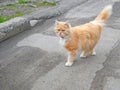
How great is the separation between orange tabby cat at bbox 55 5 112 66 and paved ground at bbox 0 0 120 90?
0.26 meters

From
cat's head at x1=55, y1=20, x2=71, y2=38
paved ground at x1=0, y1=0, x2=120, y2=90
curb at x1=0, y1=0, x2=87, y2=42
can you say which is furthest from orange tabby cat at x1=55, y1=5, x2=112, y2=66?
curb at x1=0, y1=0, x2=87, y2=42

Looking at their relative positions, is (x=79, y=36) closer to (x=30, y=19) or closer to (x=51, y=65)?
(x=51, y=65)

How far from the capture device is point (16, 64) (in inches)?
273

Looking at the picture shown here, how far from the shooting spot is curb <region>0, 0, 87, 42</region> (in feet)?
28.8

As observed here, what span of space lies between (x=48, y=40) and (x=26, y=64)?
1714mm

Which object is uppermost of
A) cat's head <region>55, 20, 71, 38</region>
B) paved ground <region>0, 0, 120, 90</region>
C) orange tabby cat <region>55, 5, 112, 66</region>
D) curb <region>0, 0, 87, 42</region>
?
cat's head <region>55, 20, 71, 38</region>

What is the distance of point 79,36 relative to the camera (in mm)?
6656

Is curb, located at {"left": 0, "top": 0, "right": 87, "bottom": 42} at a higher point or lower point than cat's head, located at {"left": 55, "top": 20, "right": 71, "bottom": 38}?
lower

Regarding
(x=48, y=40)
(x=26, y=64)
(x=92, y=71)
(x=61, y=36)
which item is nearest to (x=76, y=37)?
(x=61, y=36)

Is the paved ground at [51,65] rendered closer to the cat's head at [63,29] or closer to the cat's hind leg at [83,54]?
the cat's hind leg at [83,54]

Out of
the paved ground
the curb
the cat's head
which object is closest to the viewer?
the paved ground

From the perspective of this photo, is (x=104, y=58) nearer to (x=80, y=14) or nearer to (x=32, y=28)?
(x=32, y=28)

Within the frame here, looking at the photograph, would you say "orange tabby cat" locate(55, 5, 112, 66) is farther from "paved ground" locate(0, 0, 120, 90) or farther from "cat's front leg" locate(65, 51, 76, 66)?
"paved ground" locate(0, 0, 120, 90)

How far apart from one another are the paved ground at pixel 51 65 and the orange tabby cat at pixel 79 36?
0.85ft
